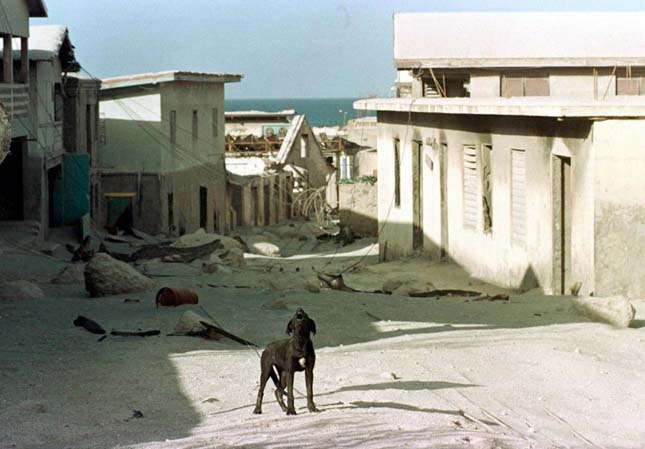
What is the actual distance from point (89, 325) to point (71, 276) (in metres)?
5.28

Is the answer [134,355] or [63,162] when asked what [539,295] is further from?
[63,162]

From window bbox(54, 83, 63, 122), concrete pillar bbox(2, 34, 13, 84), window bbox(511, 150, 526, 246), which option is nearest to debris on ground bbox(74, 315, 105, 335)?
window bbox(511, 150, 526, 246)

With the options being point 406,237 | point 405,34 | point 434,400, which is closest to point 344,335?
point 434,400

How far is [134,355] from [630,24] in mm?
22952

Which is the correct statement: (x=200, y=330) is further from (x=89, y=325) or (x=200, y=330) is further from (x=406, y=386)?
(x=406, y=386)

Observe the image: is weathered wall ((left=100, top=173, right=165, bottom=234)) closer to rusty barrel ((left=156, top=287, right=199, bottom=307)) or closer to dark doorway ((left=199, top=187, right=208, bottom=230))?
dark doorway ((left=199, top=187, right=208, bottom=230))

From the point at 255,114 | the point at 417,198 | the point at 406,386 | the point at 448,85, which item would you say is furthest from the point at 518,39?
the point at 255,114

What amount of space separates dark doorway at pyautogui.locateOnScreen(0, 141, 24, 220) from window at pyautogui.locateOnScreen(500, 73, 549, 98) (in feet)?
38.7

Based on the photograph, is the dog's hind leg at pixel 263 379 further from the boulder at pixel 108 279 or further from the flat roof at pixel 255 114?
the flat roof at pixel 255 114

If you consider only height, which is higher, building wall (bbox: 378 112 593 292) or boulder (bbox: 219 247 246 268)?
building wall (bbox: 378 112 593 292)

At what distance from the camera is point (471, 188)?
69.6 ft

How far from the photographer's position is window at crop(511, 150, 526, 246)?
18875 mm

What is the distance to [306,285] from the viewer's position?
1812 centimetres

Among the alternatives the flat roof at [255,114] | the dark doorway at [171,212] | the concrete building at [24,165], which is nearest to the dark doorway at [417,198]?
the concrete building at [24,165]
